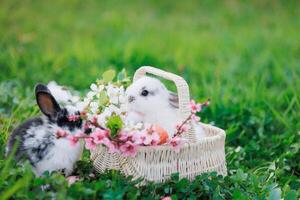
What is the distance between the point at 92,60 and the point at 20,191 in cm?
373

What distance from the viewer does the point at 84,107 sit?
3.46 m

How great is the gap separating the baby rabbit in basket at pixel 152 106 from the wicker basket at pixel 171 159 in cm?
25

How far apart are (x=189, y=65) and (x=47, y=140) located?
3.65 meters

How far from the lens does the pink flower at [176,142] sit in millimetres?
3172

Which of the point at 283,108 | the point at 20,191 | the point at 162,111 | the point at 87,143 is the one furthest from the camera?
the point at 283,108

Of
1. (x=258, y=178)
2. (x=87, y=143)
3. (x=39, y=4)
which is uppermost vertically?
(x=39, y=4)

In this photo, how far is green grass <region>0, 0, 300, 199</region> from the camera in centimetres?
331

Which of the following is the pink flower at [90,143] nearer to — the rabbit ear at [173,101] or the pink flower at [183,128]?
the pink flower at [183,128]

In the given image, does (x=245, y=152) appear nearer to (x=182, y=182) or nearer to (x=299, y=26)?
(x=182, y=182)

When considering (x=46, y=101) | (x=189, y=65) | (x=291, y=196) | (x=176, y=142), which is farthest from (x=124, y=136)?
(x=189, y=65)

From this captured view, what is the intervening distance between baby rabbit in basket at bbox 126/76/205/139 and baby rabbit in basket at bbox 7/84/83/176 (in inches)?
16.9

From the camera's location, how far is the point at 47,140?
323cm

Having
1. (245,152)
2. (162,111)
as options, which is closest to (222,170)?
(162,111)

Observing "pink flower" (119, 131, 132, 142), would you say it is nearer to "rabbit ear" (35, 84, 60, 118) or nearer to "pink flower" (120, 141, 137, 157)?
"pink flower" (120, 141, 137, 157)
